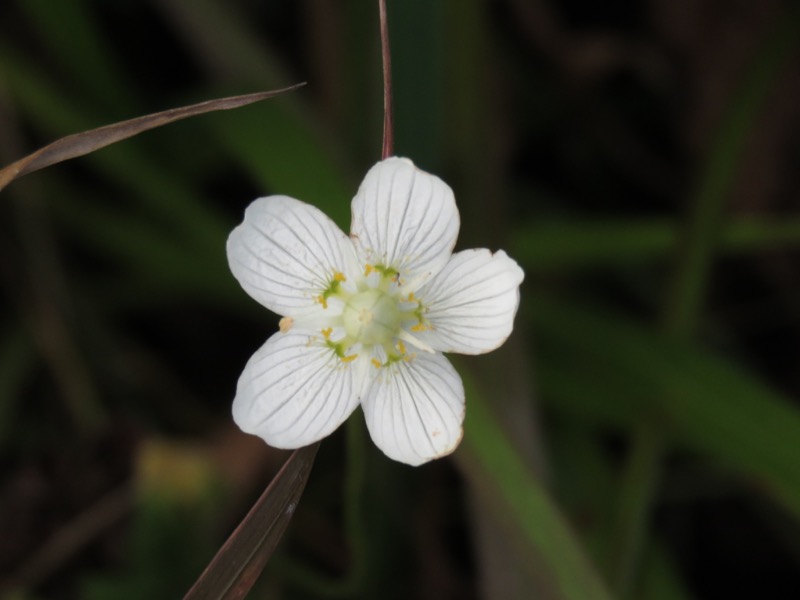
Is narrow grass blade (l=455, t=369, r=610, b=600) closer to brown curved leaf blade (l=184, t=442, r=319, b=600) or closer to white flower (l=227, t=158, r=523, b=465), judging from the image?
white flower (l=227, t=158, r=523, b=465)

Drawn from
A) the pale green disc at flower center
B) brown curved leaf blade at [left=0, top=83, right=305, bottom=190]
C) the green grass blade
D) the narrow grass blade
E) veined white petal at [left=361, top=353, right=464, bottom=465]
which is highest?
brown curved leaf blade at [left=0, top=83, right=305, bottom=190]

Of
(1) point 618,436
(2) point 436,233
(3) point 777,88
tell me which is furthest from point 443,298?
(3) point 777,88

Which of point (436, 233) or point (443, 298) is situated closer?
point (436, 233)

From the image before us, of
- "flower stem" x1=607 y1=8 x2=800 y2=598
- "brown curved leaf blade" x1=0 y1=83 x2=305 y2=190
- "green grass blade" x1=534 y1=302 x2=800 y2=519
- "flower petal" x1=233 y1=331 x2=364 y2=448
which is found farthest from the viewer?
"flower stem" x1=607 y1=8 x2=800 y2=598

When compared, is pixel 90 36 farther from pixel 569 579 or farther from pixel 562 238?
pixel 569 579

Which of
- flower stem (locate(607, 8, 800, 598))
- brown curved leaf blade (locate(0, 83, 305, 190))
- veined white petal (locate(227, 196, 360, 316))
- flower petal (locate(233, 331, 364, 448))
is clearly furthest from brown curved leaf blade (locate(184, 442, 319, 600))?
flower stem (locate(607, 8, 800, 598))

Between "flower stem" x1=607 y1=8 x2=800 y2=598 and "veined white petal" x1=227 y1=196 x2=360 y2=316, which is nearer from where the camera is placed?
"veined white petal" x1=227 y1=196 x2=360 y2=316

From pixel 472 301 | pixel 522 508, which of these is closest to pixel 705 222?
pixel 522 508
